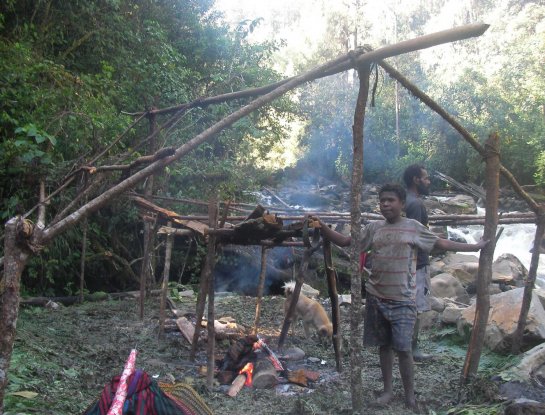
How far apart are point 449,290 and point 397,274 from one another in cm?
649

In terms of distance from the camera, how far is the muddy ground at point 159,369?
4.35 m

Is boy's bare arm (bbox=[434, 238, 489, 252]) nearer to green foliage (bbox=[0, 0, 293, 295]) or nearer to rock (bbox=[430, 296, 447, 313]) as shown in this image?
green foliage (bbox=[0, 0, 293, 295])

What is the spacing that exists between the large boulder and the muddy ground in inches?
17.3

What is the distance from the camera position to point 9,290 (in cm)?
241

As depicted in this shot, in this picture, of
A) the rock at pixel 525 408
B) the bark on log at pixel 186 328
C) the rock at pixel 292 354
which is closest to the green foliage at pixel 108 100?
the bark on log at pixel 186 328

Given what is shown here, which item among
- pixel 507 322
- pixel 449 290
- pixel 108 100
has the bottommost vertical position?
pixel 507 322

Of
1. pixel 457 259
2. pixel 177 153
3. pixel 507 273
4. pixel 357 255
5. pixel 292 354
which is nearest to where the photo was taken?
pixel 177 153

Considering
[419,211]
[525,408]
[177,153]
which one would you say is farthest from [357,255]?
[177,153]

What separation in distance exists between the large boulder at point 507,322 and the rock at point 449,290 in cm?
312

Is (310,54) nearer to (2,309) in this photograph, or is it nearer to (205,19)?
(205,19)

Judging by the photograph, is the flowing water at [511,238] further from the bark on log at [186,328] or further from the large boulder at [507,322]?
the bark on log at [186,328]

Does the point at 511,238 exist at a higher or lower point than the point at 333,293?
higher

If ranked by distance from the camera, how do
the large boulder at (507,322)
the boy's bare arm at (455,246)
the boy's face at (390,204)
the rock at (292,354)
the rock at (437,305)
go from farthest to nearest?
the rock at (437,305), the rock at (292,354), the large boulder at (507,322), the boy's face at (390,204), the boy's bare arm at (455,246)

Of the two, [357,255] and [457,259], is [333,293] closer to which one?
[357,255]
